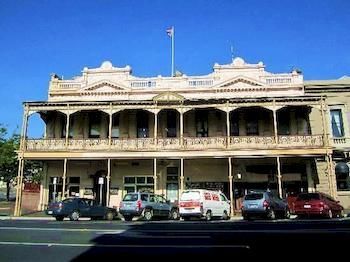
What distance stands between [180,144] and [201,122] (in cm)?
368

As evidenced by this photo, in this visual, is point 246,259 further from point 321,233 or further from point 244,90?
point 244,90

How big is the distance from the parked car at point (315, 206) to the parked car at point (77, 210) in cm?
1060

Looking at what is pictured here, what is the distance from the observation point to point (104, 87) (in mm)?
33031

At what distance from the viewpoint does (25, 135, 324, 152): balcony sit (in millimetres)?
28953

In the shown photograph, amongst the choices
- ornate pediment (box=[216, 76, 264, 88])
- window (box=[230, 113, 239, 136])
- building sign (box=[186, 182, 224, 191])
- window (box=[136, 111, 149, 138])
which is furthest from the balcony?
ornate pediment (box=[216, 76, 264, 88])

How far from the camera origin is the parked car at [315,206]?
23.3 metres

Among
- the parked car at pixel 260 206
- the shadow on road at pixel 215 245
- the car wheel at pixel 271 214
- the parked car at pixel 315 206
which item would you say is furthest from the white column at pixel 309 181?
the shadow on road at pixel 215 245

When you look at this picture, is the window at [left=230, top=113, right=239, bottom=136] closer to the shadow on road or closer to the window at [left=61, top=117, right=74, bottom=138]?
the window at [left=61, top=117, right=74, bottom=138]

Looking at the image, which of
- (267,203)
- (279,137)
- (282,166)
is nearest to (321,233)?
(267,203)

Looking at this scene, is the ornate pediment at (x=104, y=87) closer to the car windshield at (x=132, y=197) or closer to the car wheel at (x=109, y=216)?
the car wheel at (x=109, y=216)

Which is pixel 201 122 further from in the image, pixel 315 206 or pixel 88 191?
pixel 315 206

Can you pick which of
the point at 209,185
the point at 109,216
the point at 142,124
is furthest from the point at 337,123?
the point at 109,216

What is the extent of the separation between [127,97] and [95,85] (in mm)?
2660

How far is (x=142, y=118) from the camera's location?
108 ft
